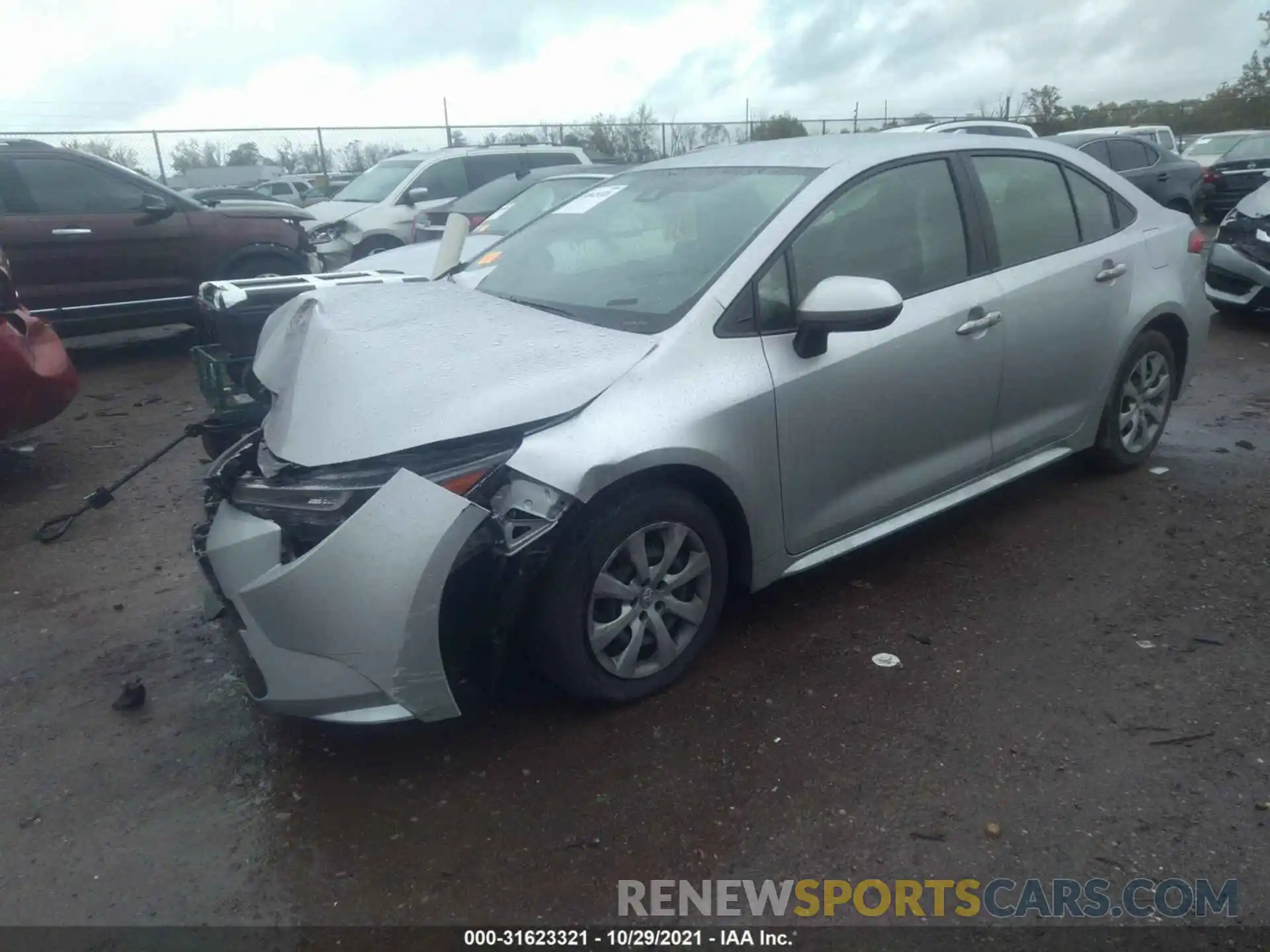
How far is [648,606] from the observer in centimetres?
317

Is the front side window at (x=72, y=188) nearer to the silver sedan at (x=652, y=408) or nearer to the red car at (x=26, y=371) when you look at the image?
the red car at (x=26, y=371)

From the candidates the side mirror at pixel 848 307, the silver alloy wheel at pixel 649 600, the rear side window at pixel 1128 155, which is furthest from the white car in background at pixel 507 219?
the rear side window at pixel 1128 155

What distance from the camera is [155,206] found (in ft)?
27.6

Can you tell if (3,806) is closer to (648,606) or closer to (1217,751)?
(648,606)

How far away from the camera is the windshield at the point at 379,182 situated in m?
11.4

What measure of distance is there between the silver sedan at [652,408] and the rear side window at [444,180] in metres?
7.30

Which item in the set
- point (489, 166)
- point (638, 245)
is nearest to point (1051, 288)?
point (638, 245)

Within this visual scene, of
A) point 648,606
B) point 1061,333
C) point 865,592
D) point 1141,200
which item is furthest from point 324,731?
point 1141,200

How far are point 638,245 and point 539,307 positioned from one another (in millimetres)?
479

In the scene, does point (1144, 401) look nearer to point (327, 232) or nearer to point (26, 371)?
point (26, 371)

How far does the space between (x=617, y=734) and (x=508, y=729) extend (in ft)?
1.18

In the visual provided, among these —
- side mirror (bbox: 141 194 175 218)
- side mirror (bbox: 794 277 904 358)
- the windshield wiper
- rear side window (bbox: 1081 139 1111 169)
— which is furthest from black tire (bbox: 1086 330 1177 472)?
rear side window (bbox: 1081 139 1111 169)

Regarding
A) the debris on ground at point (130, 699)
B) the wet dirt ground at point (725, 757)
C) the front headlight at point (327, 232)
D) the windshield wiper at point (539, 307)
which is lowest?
the wet dirt ground at point (725, 757)

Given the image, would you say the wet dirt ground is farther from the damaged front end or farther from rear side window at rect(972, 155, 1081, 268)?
rear side window at rect(972, 155, 1081, 268)
